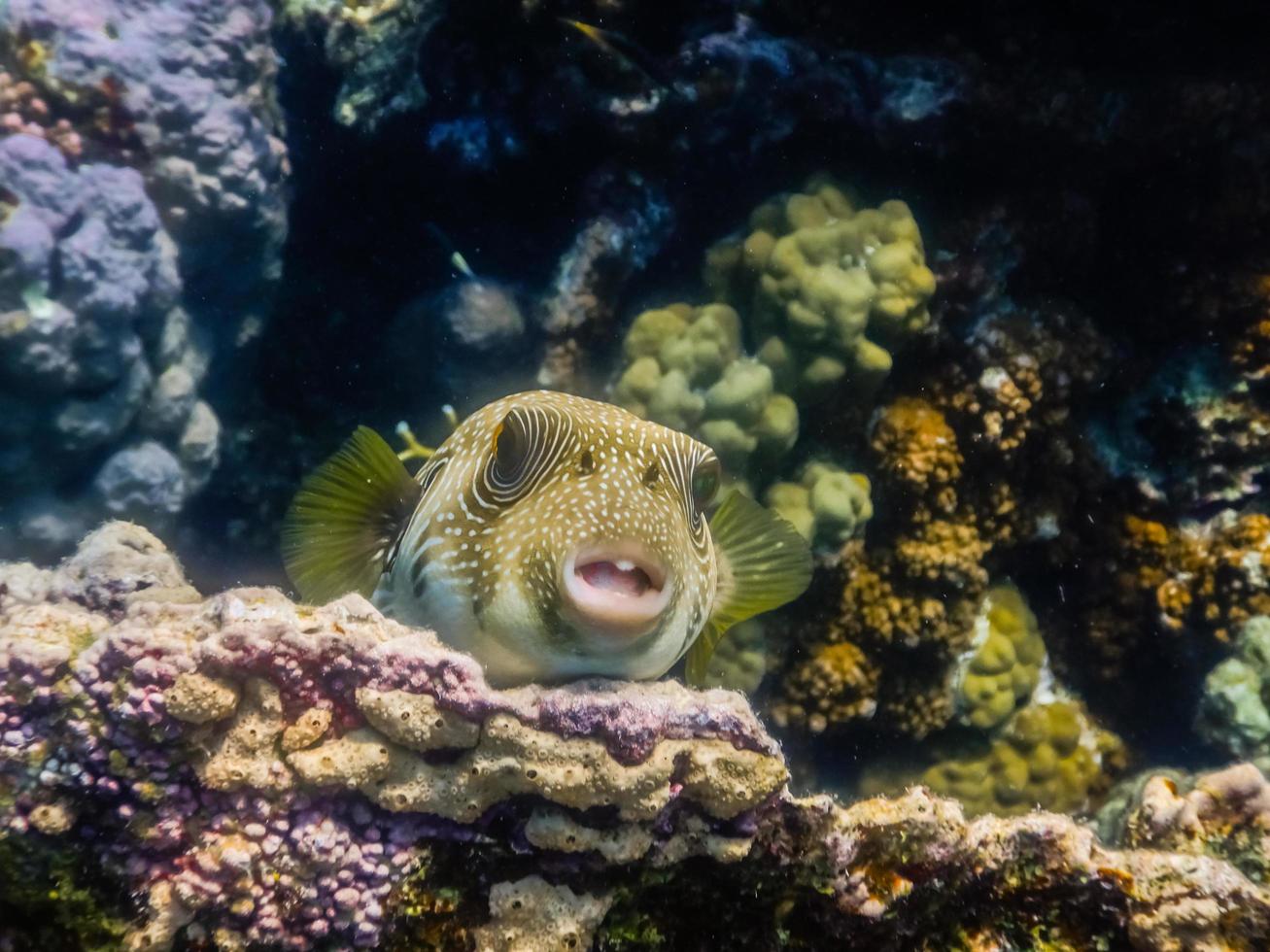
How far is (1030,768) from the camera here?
21.0ft

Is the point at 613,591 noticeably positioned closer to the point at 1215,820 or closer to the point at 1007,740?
the point at 1215,820

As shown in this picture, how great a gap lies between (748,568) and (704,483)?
644 mm

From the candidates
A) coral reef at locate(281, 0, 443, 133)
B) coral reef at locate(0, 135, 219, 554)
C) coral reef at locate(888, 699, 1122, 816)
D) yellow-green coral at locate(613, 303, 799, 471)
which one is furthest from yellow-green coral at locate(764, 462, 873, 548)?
coral reef at locate(0, 135, 219, 554)

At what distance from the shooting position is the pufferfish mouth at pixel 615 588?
8.93ft

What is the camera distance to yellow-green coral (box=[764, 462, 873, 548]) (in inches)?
219

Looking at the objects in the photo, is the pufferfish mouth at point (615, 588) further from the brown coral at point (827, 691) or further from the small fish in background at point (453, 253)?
the small fish in background at point (453, 253)

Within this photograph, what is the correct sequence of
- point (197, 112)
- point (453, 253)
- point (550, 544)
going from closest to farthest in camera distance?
point (550, 544), point (197, 112), point (453, 253)

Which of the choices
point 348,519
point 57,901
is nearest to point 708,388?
point 348,519

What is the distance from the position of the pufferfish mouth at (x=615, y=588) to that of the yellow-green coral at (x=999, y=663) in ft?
13.9

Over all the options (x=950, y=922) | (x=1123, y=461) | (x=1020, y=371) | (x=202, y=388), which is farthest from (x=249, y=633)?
(x=1123, y=461)

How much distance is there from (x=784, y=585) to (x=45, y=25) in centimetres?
543

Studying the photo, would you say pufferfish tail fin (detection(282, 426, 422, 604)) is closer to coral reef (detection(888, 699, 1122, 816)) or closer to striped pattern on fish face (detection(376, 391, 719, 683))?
striped pattern on fish face (detection(376, 391, 719, 683))

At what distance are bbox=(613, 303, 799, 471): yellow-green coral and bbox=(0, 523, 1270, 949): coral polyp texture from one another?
2.94 metres

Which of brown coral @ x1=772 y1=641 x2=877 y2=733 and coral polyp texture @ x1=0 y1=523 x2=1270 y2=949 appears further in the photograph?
brown coral @ x1=772 y1=641 x2=877 y2=733
